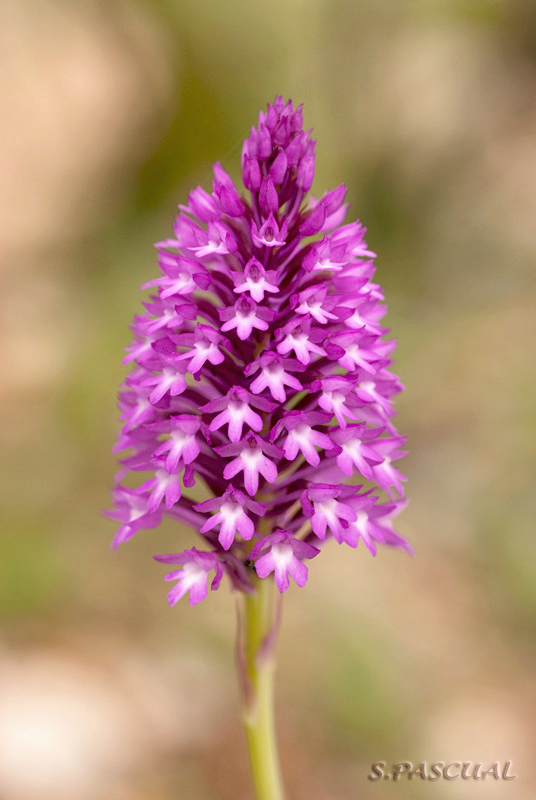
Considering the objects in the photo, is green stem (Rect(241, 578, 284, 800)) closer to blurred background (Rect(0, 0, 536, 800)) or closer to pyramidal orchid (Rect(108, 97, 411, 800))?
pyramidal orchid (Rect(108, 97, 411, 800))

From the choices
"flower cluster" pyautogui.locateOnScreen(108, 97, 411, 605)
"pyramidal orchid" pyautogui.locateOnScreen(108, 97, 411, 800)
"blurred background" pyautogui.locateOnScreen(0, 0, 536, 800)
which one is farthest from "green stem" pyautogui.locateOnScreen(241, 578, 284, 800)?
"blurred background" pyautogui.locateOnScreen(0, 0, 536, 800)

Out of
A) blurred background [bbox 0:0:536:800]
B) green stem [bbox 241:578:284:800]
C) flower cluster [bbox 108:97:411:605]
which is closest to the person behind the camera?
flower cluster [bbox 108:97:411:605]

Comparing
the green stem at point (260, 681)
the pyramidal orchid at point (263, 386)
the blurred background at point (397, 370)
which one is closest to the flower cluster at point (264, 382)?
the pyramidal orchid at point (263, 386)

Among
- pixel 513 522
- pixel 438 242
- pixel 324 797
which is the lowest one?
pixel 324 797

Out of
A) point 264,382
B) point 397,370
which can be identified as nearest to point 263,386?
point 264,382

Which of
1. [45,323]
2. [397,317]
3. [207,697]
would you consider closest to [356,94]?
[397,317]

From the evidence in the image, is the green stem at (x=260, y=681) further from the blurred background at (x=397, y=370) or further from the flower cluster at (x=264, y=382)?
the blurred background at (x=397, y=370)

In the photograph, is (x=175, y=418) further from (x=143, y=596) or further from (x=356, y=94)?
(x=356, y=94)
